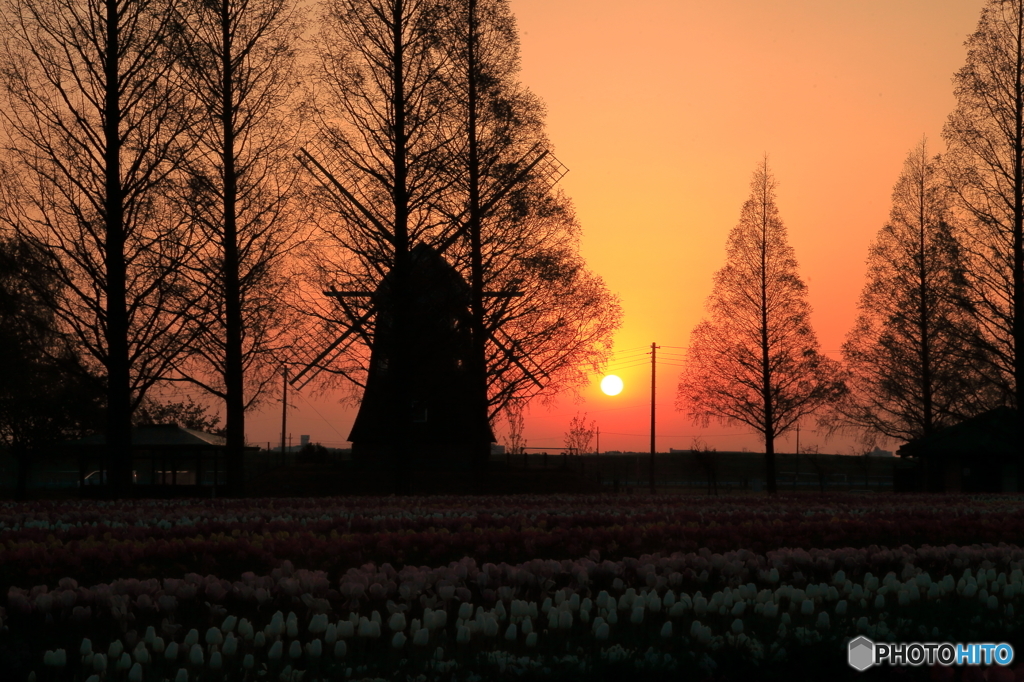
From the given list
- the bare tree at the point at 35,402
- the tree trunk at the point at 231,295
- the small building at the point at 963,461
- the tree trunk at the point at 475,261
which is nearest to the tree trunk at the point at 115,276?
the tree trunk at the point at 231,295

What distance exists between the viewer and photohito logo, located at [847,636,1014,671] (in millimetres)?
4321

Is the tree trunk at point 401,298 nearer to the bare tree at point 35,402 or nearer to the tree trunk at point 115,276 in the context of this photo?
the tree trunk at point 115,276

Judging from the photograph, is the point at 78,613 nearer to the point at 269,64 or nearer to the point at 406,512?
the point at 406,512

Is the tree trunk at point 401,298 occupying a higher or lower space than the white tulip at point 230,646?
higher

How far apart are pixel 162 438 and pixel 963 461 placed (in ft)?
113

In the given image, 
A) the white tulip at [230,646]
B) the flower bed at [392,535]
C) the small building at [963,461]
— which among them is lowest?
the small building at [963,461]

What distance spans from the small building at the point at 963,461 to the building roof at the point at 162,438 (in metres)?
28.7

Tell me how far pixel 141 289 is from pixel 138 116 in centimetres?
340

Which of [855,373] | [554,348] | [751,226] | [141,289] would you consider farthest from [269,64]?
[855,373]

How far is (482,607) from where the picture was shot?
16.3ft

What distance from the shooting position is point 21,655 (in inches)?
153

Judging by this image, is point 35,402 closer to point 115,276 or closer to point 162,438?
point 162,438

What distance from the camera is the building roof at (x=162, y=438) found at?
1439 inches

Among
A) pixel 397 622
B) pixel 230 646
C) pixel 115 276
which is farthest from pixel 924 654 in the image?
pixel 115 276
